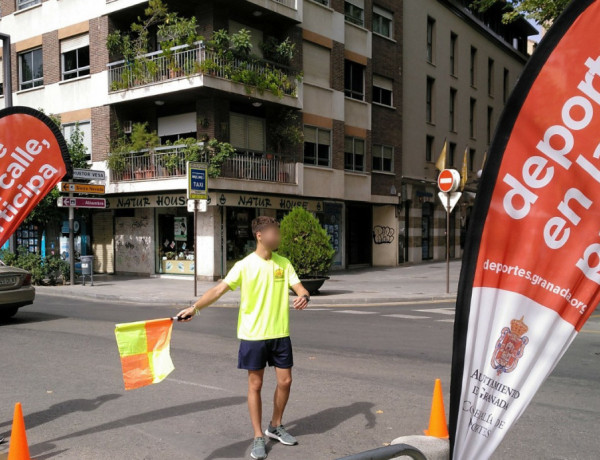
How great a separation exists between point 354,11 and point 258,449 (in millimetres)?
24397

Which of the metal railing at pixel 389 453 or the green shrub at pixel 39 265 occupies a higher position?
the metal railing at pixel 389 453

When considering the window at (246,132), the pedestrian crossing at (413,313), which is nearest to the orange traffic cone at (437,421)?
the pedestrian crossing at (413,313)

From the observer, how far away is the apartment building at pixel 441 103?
29.4 m

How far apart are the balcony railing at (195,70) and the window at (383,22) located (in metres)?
7.56

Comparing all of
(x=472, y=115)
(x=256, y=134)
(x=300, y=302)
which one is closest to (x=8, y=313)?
(x=300, y=302)

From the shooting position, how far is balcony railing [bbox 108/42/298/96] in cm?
1912

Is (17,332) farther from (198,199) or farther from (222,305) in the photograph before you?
(198,199)

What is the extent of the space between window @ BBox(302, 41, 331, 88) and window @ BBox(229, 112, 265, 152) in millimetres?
2984

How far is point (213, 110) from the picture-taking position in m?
19.8

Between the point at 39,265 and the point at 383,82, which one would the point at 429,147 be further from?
the point at 39,265

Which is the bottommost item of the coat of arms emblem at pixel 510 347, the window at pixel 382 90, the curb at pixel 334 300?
the curb at pixel 334 300

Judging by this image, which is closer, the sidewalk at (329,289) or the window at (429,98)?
the sidewalk at (329,289)

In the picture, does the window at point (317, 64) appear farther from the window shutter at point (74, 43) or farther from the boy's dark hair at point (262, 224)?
the boy's dark hair at point (262, 224)

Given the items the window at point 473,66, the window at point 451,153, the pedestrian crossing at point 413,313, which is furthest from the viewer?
the window at point 473,66
